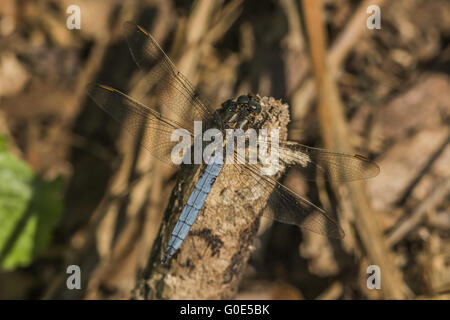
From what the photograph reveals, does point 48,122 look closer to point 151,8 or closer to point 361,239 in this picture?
point 151,8

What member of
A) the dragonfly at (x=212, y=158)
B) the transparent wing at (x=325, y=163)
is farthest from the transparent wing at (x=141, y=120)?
the transparent wing at (x=325, y=163)

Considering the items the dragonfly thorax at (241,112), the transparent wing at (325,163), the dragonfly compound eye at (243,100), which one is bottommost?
the transparent wing at (325,163)

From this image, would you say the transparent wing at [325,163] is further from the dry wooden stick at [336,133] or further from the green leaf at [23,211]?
the green leaf at [23,211]

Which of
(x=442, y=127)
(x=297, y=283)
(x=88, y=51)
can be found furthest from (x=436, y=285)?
(x=88, y=51)

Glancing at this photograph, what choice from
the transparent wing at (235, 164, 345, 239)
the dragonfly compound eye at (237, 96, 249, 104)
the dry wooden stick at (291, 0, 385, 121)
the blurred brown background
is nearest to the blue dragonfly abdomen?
the transparent wing at (235, 164, 345, 239)

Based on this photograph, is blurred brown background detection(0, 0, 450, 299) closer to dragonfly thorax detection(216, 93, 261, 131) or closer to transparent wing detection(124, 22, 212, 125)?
transparent wing detection(124, 22, 212, 125)
